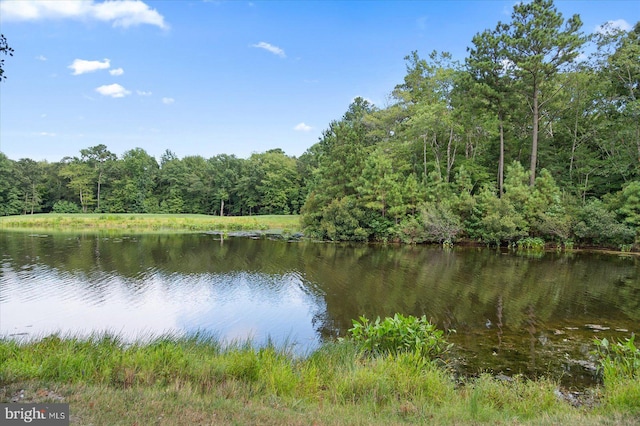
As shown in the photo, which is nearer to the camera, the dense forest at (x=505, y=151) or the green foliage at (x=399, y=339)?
the green foliage at (x=399, y=339)

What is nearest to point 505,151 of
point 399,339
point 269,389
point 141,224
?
point 399,339

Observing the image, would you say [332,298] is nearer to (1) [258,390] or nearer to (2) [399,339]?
(2) [399,339]

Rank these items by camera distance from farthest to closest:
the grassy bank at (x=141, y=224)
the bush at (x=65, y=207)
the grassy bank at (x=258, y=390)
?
the bush at (x=65, y=207) < the grassy bank at (x=141, y=224) < the grassy bank at (x=258, y=390)

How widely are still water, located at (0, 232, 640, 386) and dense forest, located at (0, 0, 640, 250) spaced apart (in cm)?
680

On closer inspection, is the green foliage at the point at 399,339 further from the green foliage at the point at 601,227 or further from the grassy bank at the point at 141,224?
the grassy bank at the point at 141,224

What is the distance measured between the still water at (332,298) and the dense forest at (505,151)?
6799mm

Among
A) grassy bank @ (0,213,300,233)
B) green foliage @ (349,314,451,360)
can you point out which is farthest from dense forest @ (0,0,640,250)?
green foliage @ (349,314,451,360)

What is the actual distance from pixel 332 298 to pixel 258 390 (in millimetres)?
9255

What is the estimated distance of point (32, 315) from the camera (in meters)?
11.7

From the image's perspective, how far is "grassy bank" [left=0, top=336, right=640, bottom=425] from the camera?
14.4ft

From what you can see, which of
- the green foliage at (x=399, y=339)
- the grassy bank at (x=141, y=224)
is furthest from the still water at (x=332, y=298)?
→ the grassy bank at (x=141, y=224)

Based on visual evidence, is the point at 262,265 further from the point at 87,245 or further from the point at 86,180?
the point at 86,180

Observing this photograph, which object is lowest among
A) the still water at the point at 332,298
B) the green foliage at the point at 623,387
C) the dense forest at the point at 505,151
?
the still water at the point at 332,298

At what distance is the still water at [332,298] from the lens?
10062mm
